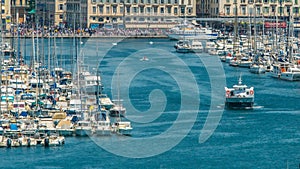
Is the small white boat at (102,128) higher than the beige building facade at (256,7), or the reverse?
the beige building facade at (256,7)

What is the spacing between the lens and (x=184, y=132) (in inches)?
1626

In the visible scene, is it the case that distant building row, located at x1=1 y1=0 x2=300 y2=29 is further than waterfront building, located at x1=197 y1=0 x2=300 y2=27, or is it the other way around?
distant building row, located at x1=1 y1=0 x2=300 y2=29

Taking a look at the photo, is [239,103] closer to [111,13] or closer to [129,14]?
[129,14]

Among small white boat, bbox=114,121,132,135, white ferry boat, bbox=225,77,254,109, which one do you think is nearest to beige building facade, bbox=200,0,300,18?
white ferry boat, bbox=225,77,254,109

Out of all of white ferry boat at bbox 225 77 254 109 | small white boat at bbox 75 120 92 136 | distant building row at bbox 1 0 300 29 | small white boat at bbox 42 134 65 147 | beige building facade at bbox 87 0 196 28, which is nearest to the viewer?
small white boat at bbox 42 134 65 147

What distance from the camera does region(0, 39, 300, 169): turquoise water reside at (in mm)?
36344

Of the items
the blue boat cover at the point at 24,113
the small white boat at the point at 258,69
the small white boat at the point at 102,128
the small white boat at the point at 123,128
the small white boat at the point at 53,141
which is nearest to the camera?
the small white boat at the point at 53,141

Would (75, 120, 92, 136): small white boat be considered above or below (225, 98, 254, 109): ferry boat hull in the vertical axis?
below

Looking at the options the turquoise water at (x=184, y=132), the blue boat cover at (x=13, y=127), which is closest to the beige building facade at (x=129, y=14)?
the turquoise water at (x=184, y=132)

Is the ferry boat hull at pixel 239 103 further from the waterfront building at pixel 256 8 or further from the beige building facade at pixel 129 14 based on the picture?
the beige building facade at pixel 129 14

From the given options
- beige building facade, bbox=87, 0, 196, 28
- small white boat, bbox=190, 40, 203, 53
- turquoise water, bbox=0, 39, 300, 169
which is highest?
beige building facade, bbox=87, 0, 196, 28

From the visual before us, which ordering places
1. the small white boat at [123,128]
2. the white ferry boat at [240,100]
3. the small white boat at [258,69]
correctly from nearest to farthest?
the small white boat at [123,128]
the white ferry boat at [240,100]
the small white boat at [258,69]

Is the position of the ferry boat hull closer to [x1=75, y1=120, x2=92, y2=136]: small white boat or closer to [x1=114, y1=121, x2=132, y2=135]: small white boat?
[x1=114, y1=121, x2=132, y2=135]: small white boat

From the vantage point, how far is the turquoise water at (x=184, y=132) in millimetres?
36344
